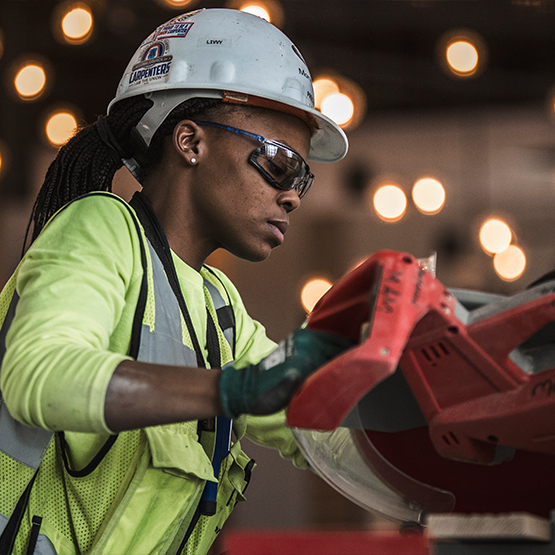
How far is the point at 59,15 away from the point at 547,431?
3.99 metres

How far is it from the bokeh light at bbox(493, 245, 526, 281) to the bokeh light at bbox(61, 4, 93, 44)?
295 cm

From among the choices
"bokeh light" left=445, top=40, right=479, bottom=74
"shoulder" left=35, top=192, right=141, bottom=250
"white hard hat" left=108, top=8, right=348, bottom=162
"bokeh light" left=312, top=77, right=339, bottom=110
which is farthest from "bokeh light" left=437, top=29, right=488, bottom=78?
"shoulder" left=35, top=192, right=141, bottom=250

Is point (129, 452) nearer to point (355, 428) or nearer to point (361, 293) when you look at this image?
point (355, 428)

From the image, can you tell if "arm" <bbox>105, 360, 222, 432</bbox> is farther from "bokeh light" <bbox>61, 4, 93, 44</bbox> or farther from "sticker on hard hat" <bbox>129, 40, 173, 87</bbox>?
"bokeh light" <bbox>61, 4, 93, 44</bbox>

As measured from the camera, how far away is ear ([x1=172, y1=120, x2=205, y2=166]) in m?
1.79

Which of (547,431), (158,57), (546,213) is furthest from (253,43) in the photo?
(546,213)

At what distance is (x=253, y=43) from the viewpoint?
185cm

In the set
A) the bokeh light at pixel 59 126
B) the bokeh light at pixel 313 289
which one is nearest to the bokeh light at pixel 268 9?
the bokeh light at pixel 59 126

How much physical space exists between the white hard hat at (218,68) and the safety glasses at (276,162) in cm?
10

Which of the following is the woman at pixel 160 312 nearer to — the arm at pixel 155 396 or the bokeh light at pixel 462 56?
the arm at pixel 155 396

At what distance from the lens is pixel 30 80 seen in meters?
4.62

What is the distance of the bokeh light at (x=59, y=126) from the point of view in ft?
15.4

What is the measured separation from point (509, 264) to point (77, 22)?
3.12 meters

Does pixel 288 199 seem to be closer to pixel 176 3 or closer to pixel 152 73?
pixel 152 73
